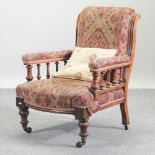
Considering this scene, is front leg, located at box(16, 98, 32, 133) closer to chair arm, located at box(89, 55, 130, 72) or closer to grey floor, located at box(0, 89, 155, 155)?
grey floor, located at box(0, 89, 155, 155)

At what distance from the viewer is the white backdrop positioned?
178 inches

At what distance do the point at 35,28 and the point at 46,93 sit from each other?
201 centimetres

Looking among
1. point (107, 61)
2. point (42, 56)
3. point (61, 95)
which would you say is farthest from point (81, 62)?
point (61, 95)

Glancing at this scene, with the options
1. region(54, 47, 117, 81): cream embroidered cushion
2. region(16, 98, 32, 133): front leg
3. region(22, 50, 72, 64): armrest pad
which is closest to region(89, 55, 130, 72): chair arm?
region(54, 47, 117, 81): cream embroidered cushion

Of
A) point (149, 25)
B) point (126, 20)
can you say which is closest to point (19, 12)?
point (149, 25)

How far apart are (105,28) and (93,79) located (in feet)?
2.02

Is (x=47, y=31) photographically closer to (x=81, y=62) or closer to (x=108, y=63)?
(x=81, y=62)

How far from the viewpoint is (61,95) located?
2.63 meters

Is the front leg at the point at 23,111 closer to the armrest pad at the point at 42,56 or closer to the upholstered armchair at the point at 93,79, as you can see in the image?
the upholstered armchair at the point at 93,79

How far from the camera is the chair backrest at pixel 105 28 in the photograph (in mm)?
3045

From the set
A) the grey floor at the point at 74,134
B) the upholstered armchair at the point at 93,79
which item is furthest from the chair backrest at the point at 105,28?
the grey floor at the point at 74,134

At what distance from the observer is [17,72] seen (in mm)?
4668

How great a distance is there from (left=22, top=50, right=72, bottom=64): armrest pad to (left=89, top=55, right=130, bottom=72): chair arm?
0.51m

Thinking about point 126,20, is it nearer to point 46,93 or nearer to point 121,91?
point 121,91
